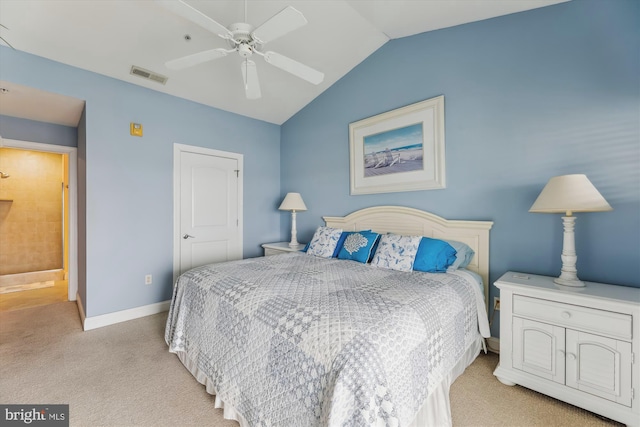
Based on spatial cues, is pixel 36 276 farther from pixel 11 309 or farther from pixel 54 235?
pixel 11 309

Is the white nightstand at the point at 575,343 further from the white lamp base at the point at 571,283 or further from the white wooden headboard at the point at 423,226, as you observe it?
the white wooden headboard at the point at 423,226

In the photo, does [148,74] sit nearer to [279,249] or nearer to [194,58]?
[194,58]

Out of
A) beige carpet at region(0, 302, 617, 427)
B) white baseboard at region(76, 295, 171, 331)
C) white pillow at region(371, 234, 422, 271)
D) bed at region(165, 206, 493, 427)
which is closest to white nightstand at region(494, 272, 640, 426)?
beige carpet at region(0, 302, 617, 427)

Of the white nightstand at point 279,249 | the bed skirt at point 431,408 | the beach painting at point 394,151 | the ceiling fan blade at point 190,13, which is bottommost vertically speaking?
the bed skirt at point 431,408

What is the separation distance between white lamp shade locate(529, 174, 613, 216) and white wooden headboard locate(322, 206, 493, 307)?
2.03 feet

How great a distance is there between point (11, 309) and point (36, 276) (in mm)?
1830

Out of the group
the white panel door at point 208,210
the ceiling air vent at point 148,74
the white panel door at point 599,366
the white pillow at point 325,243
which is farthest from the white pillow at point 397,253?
the ceiling air vent at point 148,74

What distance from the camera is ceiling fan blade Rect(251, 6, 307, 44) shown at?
1580 millimetres

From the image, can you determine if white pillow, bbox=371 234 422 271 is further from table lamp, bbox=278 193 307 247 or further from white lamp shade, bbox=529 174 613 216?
table lamp, bbox=278 193 307 247

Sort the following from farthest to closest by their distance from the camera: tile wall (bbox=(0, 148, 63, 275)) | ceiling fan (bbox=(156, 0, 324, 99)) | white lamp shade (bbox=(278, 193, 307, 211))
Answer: tile wall (bbox=(0, 148, 63, 275))
white lamp shade (bbox=(278, 193, 307, 211))
ceiling fan (bbox=(156, 0, 324, 99))

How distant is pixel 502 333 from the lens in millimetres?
1907

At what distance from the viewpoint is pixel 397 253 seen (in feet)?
7.73

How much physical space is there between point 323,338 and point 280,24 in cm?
180

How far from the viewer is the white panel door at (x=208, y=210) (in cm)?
345
